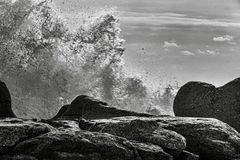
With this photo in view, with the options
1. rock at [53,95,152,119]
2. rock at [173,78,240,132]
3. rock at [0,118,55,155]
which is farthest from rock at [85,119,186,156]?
rock at [173,78,240,132]

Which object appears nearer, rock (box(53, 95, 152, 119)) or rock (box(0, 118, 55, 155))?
rock (box(0, 118, 55, 155))

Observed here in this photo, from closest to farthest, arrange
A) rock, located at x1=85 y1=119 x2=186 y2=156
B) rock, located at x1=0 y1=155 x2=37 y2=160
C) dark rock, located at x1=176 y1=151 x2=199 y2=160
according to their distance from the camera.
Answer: rock, located at x1=0 y1=155 x2=37 y2=160, rock, located at x1=85 y1=119 x2=186 y2=156, dark rock, located at x1=176 y1=151 x2=199 y2=160

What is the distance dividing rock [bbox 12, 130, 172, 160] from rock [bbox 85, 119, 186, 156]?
118cm

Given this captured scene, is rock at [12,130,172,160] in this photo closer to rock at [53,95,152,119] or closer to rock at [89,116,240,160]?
rock at [89,116,240,160]

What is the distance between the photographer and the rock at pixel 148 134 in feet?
56.4

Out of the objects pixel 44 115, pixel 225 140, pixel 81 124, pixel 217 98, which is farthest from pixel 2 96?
pixel 44 115

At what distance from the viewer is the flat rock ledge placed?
14781mm

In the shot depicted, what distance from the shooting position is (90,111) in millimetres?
24922

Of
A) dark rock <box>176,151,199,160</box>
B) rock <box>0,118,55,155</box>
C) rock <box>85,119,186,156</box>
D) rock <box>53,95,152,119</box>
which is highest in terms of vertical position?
rock <box>0,118,55,155</box>

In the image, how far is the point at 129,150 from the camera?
619 inches

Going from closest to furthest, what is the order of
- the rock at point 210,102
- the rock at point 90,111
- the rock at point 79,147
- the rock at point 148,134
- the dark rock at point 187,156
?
the rock at point 79,147, the rock at point 148,134, the dark rock at point 187,156, the rock at point 90,111, the rock at point 210,102

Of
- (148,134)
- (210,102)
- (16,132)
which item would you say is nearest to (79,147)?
(16,132)

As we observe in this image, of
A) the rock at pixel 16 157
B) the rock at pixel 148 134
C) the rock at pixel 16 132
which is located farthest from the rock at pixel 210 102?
the rock at pixel 16 157

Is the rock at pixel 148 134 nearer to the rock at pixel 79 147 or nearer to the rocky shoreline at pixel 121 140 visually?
the rocky shoreline at pixel 121 140
